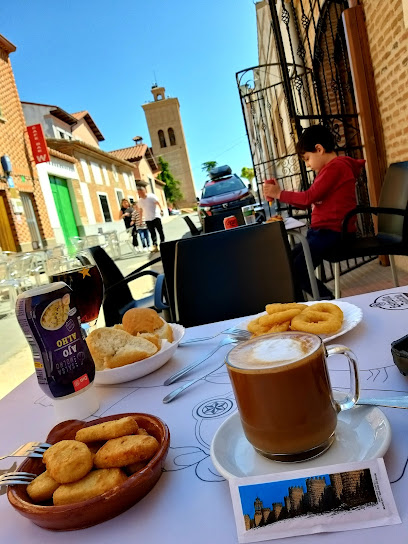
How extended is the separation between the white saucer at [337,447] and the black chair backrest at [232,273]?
55.7 inches

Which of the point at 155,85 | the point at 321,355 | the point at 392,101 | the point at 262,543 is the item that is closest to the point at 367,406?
the point at 321,355

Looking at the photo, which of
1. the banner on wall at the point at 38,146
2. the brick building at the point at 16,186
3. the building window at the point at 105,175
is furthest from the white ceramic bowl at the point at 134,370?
the building window at the point at 105,175

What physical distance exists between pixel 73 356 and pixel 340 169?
2912 millimetres

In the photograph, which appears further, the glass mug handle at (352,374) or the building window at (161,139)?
the building window at (161,139)

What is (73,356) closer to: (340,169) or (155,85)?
(340,169)

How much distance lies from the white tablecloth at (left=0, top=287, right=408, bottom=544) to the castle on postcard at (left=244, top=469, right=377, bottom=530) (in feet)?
0.10

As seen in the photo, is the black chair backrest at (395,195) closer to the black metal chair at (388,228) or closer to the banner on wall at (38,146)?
the black metal chair at (388,228)

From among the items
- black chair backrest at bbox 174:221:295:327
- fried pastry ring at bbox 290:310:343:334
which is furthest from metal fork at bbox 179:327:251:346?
black chair backrest at bbox 174:221:295:327

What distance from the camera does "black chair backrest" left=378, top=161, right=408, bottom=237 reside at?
3.20 metres

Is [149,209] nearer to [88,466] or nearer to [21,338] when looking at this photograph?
[21,338]

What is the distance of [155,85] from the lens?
211ft

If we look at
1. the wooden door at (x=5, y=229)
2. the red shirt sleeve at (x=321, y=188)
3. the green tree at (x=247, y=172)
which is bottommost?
the red shirt sleeve at (x=321, y=188)

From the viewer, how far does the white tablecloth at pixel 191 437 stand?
0.54 meters

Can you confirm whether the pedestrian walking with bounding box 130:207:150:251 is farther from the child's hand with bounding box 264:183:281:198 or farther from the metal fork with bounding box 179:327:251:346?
the metal fork with bounding box 179:327:251:346
